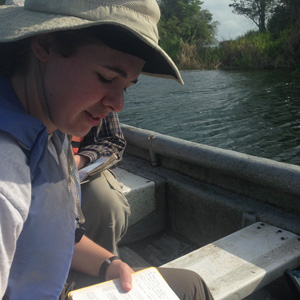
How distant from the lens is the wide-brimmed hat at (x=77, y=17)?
0.90 metres

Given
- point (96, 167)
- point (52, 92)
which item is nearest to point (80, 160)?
point (96, 167)

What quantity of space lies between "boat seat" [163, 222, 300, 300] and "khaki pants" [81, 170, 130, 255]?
38 cm

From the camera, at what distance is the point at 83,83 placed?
99 centimetres

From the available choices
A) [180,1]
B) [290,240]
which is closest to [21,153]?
[290,240]

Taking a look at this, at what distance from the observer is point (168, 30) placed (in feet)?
134

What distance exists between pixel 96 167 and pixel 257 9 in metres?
37.0

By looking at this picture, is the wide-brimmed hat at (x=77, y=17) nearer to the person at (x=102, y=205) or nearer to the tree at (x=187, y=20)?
the person at (x=102, y=205)

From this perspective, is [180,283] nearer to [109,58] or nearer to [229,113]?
[109,58]

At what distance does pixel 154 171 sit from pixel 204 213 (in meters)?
0.53

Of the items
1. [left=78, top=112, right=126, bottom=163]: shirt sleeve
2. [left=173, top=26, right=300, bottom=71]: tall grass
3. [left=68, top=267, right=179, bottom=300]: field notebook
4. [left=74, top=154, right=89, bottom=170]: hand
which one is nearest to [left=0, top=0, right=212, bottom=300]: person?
[left=68, top=267, right=179, bottom=300]: field notebook

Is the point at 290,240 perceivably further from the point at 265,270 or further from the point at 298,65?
the point at 298,65

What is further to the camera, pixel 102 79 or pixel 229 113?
pixel 229 113

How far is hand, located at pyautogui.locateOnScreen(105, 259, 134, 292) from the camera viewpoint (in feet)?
3.94

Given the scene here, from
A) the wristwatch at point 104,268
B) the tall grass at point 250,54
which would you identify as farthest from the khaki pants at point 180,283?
the tall grass at point 250,54
